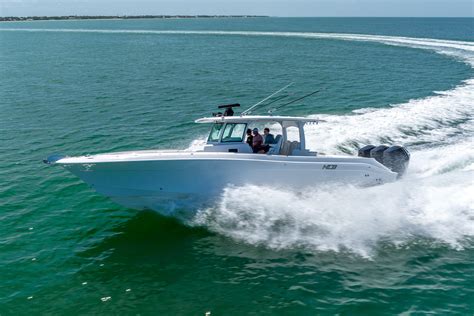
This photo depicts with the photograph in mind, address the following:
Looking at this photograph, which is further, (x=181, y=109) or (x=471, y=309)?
(x=181, y=109)

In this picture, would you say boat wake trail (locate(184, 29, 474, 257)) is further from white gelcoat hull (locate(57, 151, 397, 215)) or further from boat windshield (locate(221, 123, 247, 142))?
boat windshield (locate(221, 123, 247, 142))

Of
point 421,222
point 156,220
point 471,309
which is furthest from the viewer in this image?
point 156,220

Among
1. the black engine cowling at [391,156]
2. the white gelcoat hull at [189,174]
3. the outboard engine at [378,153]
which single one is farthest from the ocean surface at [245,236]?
the outboard engine at [378,153]

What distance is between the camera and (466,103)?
101 feet

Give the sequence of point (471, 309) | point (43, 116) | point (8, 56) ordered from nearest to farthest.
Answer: point (471, 309), point (43, 116), point (8, 56)

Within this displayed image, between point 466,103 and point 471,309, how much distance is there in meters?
23.4

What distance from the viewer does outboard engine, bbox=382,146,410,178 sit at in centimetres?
1625

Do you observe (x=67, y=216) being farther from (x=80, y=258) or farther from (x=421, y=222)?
(x=421, y=222)

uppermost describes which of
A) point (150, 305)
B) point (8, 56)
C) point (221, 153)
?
point (8, 56)

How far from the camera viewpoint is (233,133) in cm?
1524

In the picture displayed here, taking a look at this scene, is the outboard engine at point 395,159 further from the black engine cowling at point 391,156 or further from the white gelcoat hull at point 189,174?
the white gelcoat hull at point 189,174

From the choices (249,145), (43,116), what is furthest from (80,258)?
(43,116)

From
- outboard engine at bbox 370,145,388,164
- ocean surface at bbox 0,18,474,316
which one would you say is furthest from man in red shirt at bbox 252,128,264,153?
outboard engine at bbox 370,145,388,164

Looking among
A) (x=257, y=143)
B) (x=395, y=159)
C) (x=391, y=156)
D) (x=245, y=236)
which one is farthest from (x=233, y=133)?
(x=395, y=159)
